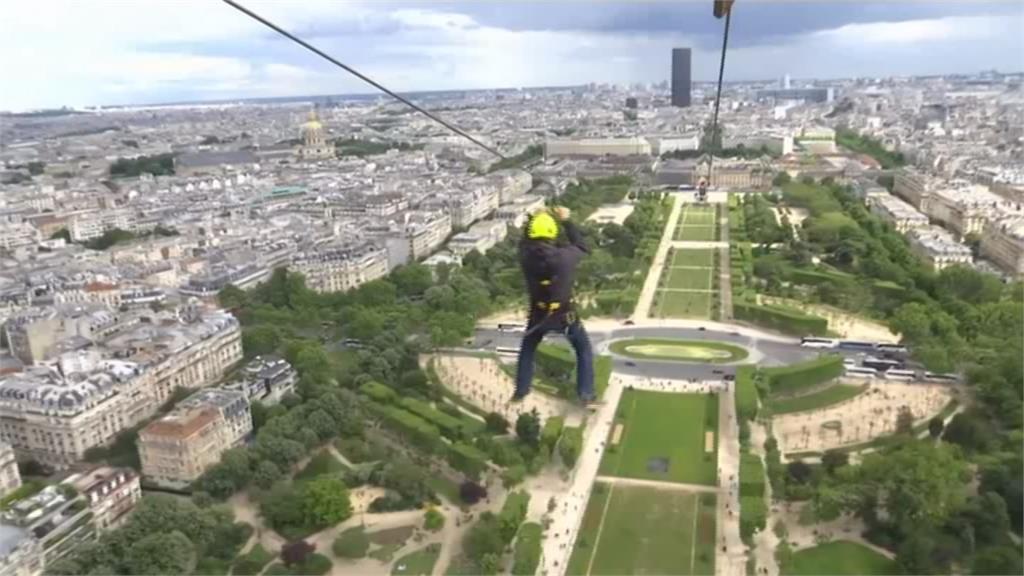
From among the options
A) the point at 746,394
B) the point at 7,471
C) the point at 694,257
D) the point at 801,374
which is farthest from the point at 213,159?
the point at 746,394

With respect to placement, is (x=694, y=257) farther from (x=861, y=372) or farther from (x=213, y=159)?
(x=213, y=159)

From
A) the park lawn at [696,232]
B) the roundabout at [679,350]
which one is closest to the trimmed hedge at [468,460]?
the roundabout at [679,350]

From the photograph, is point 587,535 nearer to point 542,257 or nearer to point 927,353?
point 542,257

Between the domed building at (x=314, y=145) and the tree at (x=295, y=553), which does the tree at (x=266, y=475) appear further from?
the domed building at (x=314, y=145)

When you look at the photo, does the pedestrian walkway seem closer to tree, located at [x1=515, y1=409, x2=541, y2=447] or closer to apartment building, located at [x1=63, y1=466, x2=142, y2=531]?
tree, located at [x1=515, y1=409, x2=541, y2=447]

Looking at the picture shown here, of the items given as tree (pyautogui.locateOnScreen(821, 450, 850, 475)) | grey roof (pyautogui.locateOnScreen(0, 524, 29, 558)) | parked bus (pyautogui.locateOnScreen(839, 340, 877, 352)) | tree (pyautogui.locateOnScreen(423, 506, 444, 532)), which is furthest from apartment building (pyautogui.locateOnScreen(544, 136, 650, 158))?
grey roof (pyautogui.locateOnScreen(0, 524, 29, 558))

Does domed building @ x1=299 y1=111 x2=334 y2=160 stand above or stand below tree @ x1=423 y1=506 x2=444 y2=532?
above
